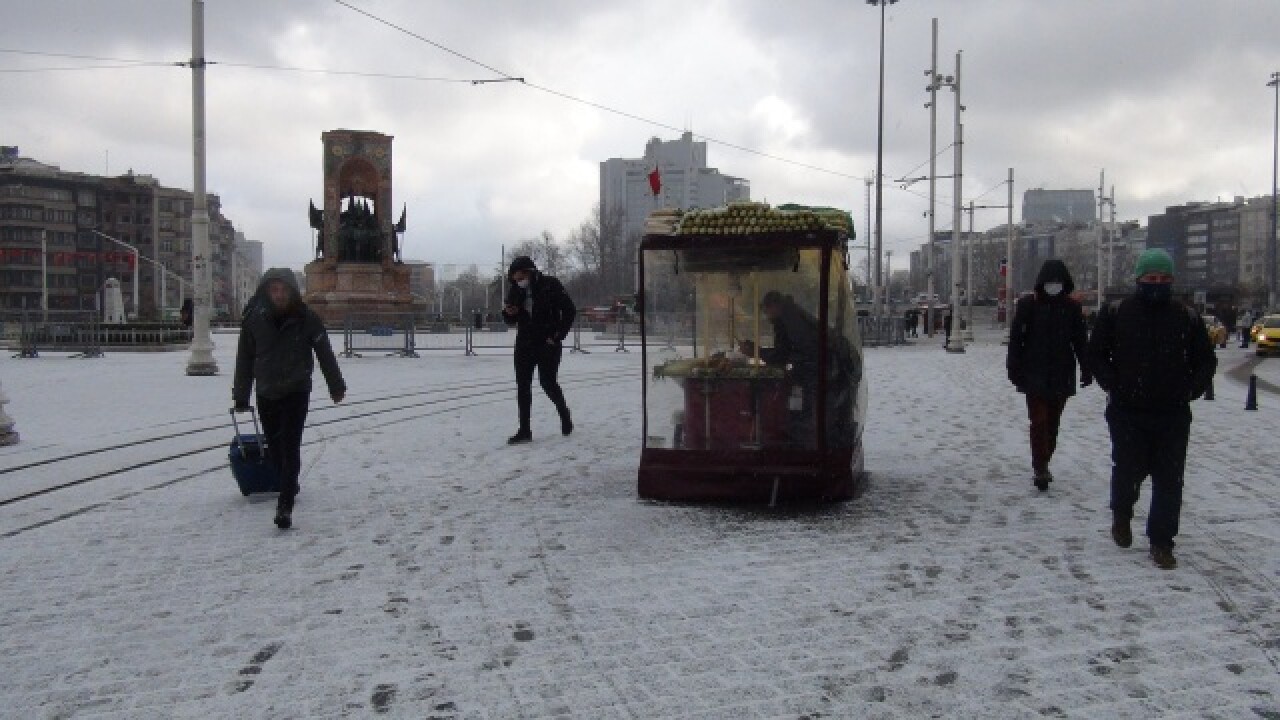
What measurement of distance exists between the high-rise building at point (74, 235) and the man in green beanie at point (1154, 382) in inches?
3996

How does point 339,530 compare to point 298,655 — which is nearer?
point 298,655

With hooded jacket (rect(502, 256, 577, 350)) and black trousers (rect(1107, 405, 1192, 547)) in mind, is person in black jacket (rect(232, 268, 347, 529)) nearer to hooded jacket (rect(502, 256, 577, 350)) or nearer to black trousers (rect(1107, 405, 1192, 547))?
hooded jacket (rect(502, 256, 577, 350))

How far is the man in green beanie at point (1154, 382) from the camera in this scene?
5758mm

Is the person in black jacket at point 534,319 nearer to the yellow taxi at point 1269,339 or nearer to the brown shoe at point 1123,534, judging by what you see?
the brown shoe at point 1123,534

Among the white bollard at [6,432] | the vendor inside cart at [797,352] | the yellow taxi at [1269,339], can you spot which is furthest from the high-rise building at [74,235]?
the vendor inside cart at [797,352]

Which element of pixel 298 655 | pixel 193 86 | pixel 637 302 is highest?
pixel 193 86

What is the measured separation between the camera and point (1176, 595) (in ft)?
17.0

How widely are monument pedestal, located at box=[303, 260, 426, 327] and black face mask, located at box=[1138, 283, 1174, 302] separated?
1412 inches

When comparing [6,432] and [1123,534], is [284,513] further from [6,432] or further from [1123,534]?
→ [6,432]

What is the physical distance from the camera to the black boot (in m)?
6.63

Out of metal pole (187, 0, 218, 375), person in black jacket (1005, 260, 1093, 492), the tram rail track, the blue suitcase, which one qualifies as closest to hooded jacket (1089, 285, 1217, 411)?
person in black jacket (1005, 260, 1093, 492)

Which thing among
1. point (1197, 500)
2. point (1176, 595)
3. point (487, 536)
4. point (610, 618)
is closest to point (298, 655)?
point (610, 618)

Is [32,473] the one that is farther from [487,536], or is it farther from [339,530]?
[487,536]

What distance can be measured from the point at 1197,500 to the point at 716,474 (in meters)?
3.50
